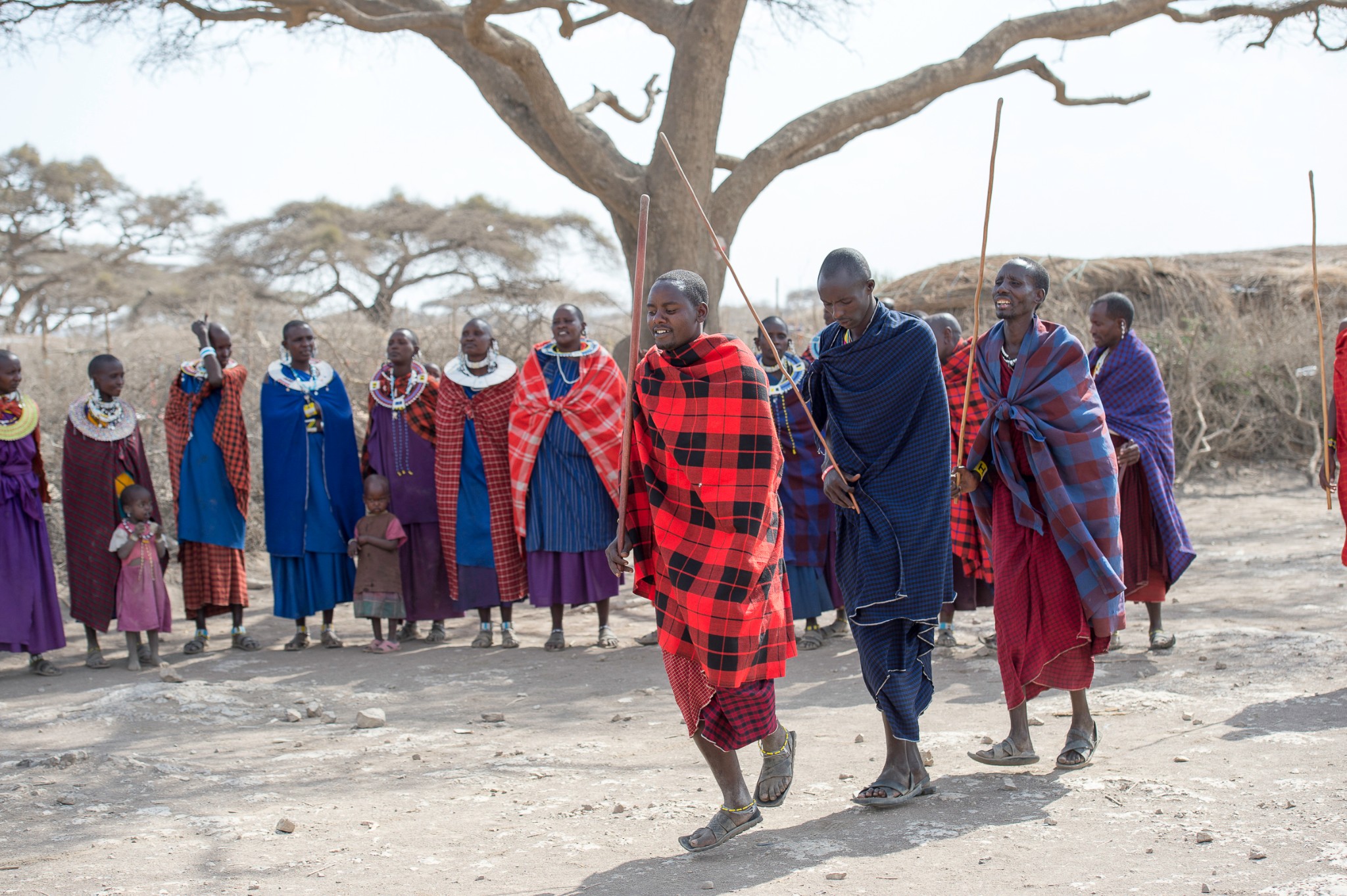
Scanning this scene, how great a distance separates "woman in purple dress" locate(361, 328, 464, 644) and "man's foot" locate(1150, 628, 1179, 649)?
414cm

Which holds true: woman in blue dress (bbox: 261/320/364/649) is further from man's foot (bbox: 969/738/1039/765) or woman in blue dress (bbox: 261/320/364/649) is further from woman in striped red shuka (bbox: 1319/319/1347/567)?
woman in striped red shuka (bbox: 1319/319/1347/567)

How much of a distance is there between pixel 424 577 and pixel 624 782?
11.5ft

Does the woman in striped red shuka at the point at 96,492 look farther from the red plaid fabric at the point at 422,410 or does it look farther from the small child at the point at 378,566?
the red plaid fabric at the point at 422,410

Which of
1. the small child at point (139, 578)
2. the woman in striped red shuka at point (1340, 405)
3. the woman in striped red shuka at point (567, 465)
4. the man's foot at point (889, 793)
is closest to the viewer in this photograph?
the man's foot at point (889, 793)

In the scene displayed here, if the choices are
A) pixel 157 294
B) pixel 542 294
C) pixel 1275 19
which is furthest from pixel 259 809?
pixel 157 294

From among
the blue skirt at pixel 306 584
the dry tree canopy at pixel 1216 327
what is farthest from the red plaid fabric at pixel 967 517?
the dry tree canopy at pixel 1216 327

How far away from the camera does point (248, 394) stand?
12320 millimetres

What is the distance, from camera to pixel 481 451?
7516mm

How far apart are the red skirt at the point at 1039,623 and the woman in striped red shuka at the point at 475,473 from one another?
3.70 m

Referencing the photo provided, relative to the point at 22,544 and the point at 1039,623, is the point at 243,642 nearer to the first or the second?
the point at 22,544

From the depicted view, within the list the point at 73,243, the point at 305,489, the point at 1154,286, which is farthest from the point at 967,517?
the point at 73,243

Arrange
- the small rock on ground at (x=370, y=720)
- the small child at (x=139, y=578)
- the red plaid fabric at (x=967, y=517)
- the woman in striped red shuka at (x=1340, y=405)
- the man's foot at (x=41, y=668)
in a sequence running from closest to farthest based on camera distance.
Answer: the small rock on ground at (x=370, y=720), the woman in striped red shuka at (x=1340, y=405), the red plaid fabric at (x=967, y=517), the small child at (x=139, y=578), the man's foot at (x=41, y=668)

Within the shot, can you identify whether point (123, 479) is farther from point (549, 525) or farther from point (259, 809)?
point (259, 809)

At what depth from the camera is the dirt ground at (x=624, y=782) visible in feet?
11.2
